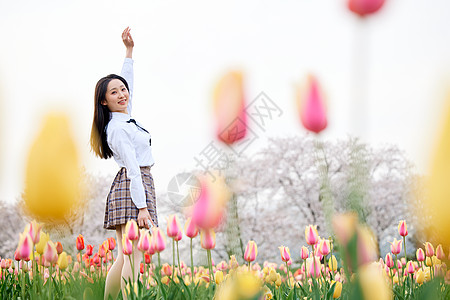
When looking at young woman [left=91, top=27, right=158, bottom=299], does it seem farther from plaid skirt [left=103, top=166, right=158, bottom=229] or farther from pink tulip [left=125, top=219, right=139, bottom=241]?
pink tulip [left=125, top=219, right=139, bottom=241]

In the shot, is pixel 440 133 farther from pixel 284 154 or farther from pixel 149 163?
pixel 284 154

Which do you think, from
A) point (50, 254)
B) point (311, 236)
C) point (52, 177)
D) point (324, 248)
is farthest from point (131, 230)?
point (52, 177)

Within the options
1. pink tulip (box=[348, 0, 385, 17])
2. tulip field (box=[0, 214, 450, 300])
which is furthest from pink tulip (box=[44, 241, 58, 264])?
pink tulip (box=[348, 0, 385, 17])

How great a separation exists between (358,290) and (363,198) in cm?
10

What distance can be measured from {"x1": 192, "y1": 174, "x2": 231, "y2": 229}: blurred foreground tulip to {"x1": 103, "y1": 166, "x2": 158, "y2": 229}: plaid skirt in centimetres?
196

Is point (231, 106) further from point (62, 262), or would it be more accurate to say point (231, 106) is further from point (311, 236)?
point (62, 262)

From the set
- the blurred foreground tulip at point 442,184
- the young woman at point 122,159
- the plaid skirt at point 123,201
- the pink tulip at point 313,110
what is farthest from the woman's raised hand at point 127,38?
the blurred foreground tulip at point 442,184

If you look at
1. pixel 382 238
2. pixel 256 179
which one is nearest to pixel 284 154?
pixel 256 179

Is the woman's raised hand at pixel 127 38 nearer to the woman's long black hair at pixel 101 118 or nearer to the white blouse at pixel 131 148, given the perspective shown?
the woman's long black hair at pixel 101 118

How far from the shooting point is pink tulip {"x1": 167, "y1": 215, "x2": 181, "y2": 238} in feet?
5.98

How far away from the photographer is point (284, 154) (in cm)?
1333

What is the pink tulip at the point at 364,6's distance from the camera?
489 mm

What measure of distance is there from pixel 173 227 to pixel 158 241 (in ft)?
0.55

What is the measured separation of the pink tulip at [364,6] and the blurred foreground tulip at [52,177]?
1.09 ft
